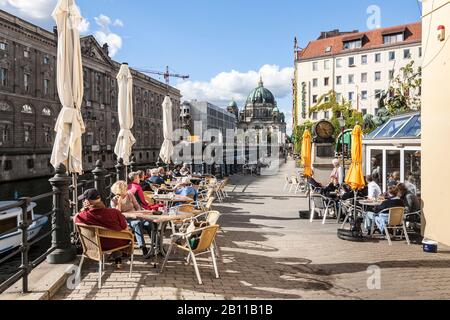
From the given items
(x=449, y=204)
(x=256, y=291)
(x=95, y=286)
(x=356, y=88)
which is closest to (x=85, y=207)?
(x=95, y=286)

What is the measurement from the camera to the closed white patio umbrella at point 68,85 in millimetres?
7109

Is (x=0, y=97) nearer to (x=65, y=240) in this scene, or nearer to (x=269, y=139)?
(x=65, y=240)

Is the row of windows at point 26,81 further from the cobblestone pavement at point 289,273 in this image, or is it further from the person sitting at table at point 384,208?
the person sitting at table at point 384,208

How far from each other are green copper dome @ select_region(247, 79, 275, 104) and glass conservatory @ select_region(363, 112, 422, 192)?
17728cm

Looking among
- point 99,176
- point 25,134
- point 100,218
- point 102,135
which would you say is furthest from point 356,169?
point 102,135

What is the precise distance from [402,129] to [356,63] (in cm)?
6309

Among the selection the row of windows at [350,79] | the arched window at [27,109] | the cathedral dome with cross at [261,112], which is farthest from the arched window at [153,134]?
the cathedral dome with cross at [261,112]

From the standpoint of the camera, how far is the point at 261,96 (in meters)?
192

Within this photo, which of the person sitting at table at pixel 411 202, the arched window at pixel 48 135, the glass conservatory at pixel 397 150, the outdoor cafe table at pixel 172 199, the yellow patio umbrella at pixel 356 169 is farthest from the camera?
the arched window at pixel 48 135

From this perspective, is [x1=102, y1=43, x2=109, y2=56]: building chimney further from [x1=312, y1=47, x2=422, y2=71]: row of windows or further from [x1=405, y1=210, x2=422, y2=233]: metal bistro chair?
[x1=405, y1=210, x2=422, y2=233]: metal bistro chair

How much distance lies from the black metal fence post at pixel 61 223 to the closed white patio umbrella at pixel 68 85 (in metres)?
0.45

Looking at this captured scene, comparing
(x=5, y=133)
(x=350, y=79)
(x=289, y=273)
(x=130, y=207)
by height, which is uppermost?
(x=350, y=79)

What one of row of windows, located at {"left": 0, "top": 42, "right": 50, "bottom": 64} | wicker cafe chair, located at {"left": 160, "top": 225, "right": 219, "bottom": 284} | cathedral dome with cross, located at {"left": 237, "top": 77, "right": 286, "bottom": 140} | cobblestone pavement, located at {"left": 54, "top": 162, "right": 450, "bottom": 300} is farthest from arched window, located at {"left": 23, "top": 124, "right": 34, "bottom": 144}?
cathedral dome with cross, located at {"left": 237, "top": 77, "right": 286, "bottom": 140}

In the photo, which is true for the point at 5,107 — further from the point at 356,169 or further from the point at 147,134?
the point at 147,134
